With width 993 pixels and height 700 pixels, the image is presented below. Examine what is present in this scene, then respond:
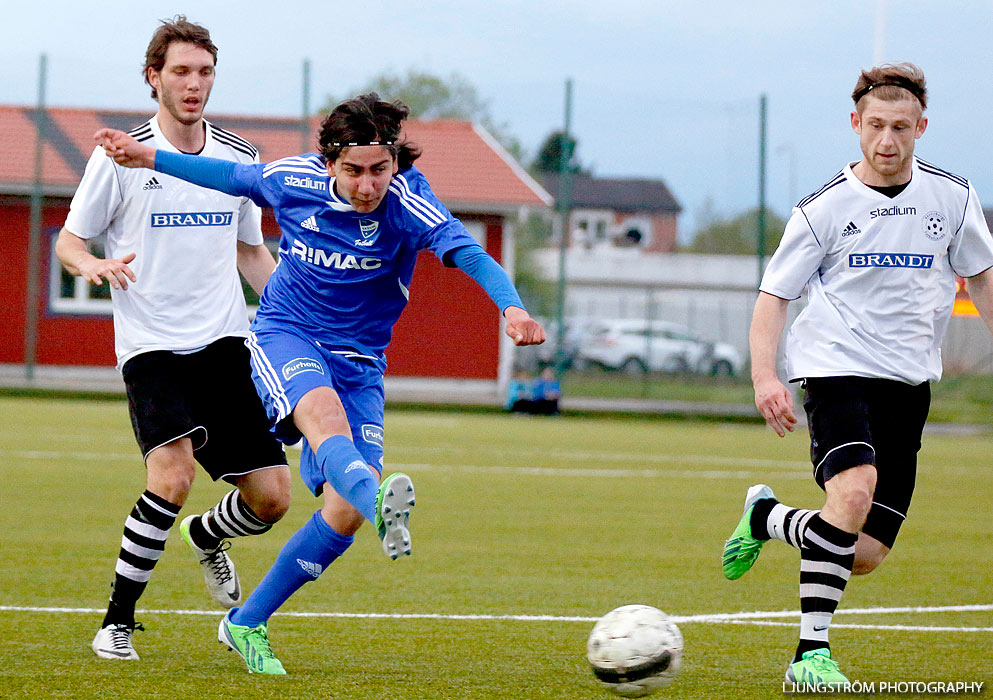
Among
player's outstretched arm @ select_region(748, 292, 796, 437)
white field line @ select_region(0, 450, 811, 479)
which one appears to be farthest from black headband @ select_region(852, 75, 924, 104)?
white field line @ select_region(0, 450, 811, 479)

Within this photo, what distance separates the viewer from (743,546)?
5117 mm

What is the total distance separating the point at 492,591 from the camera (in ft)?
20.6

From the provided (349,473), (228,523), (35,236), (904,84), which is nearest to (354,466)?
(349,473)

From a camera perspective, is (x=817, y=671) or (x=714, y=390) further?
(x=714, y=390)

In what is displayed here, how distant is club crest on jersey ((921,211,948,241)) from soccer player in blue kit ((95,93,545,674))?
156 cm

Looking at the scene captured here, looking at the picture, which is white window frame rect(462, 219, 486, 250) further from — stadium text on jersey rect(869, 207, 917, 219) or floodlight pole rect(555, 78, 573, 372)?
stadium text on jersey rect(869, 207, 917, 219)

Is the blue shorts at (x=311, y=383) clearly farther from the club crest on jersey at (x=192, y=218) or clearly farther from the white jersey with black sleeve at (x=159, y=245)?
the club crest on jersey at (x=192, y=218)

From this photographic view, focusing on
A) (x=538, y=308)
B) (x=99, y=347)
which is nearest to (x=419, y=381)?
(x=538, y=308)

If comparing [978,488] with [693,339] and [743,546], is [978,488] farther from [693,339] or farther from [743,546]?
[693,339]

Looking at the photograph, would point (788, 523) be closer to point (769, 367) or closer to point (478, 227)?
point (769, 367)

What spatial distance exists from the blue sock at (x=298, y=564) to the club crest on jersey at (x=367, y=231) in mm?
972

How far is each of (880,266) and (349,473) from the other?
79.7 inches

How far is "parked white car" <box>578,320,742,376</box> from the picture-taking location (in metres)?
22.0

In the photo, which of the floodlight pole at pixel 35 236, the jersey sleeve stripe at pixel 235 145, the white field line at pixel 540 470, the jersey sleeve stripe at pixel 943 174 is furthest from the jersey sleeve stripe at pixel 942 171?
the floodlight pole at pixel 35 236
